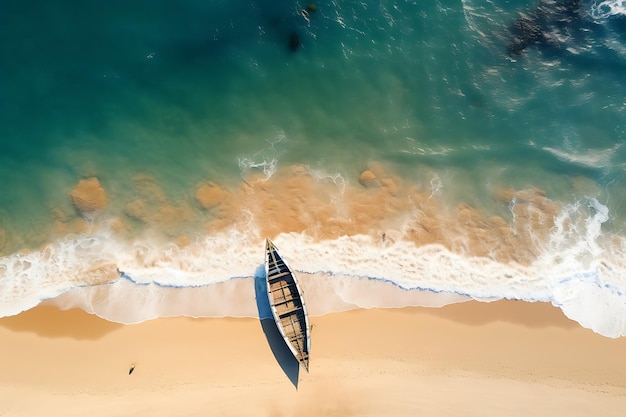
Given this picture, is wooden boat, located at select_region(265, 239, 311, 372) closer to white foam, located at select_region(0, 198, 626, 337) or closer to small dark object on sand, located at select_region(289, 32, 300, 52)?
white foam, located at select_region(0, 198, 626, 337)

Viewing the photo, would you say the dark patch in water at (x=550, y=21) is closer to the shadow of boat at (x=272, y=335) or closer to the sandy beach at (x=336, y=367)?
the sandy beach at (x=336, y=367)

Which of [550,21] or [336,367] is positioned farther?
[550,21]

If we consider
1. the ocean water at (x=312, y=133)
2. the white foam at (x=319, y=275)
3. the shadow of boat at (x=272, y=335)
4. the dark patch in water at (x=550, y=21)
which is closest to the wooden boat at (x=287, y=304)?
the shadow of boat at (x=272, y=335)

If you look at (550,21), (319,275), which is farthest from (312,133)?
(550,21)

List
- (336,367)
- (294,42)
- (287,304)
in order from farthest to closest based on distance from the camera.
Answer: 1. (294,42)
2. (287,304)
3. (336,367)

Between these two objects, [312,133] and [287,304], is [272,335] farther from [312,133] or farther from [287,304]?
[312,133]

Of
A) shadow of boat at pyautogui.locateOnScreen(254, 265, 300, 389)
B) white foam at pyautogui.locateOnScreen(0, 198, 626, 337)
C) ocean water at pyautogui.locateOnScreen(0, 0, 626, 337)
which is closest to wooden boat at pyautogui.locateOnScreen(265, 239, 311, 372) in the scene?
shadow of boat at pyautogui.locateOnScreen(254, 265, 300, 389)
